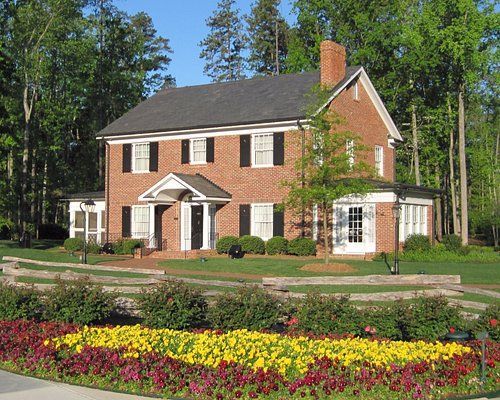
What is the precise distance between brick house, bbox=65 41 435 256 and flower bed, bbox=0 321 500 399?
65.3ft

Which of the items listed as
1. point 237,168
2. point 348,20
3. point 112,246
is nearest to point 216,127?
point 237,168

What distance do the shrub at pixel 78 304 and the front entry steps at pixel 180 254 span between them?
1923 cm

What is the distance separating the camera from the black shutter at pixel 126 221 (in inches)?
1438

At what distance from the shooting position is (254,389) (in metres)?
7.99

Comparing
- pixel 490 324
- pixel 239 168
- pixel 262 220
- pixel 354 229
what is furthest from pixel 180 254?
A: pixel 490 324

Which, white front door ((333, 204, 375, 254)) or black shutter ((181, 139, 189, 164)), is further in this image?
black shutter ((181, 139, 189, 164))

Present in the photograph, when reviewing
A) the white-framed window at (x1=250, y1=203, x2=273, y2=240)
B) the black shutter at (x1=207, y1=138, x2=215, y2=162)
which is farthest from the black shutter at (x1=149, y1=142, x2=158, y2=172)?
the white-framed window at (x1=250, y1=203, x2=273, y2=240)

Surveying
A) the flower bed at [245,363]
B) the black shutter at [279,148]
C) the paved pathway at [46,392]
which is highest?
the black shutter at [279,148]

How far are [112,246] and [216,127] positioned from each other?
8044 millimetres

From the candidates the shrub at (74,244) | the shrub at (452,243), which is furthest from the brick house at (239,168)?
the shrub at (74,244)

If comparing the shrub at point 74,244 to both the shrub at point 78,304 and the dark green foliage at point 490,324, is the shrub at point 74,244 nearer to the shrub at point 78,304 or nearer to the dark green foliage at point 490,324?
the shrub at point 78,304

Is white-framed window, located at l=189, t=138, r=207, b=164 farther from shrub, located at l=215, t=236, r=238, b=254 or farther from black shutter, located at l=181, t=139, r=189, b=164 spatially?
shrub, located at l=215, t=236, r=238, b=254

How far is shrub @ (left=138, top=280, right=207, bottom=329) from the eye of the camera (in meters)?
12.0

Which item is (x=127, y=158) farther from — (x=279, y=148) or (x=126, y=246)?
(x=279, y=148)
